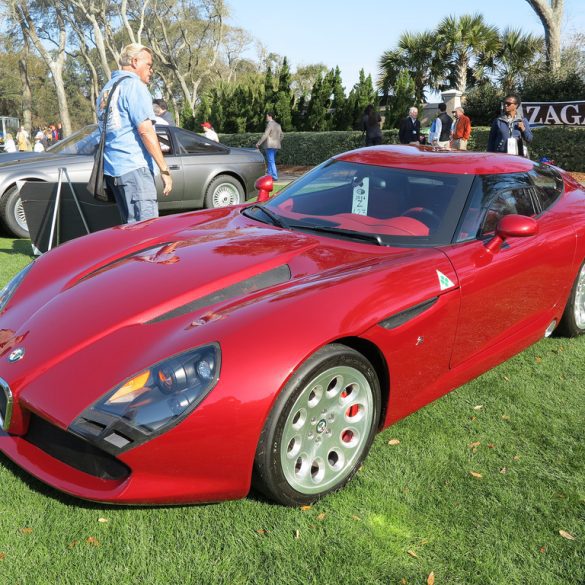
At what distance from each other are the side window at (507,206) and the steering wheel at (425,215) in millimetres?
270

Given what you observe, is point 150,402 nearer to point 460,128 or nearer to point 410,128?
point 460,128

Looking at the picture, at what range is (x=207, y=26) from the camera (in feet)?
140

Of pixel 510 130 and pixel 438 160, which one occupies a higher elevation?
pixel 438 160

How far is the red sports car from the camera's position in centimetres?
212

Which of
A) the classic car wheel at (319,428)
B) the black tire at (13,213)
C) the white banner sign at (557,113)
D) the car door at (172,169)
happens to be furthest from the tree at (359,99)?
the classic car wheel at (319,428)

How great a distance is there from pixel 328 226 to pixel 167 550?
73.2 inches

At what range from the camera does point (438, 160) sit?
3.59 metres

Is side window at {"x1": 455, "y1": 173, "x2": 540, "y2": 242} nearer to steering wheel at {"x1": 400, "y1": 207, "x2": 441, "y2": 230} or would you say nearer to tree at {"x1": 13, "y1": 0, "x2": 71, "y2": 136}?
steering wheel at {"x1": 400, "y1": 207, "x2": 441, "y2": 230}

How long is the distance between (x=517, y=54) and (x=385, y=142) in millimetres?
11033

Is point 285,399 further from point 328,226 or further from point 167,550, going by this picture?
point 328,226

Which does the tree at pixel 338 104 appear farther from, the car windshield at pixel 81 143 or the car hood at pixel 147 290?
the car hood at pixel 147 290

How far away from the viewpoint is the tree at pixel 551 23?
20.7m

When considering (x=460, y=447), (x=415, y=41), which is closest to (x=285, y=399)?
(x=460, y=447)

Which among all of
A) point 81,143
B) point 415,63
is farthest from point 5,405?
point 415,63
